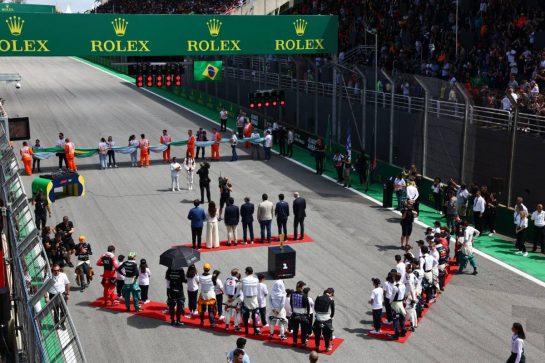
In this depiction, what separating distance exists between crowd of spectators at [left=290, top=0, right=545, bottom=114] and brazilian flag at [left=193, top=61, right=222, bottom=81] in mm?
8076

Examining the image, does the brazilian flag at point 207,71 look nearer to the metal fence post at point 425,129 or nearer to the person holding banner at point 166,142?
the person holding banner at point 166,142

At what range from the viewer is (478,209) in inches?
970

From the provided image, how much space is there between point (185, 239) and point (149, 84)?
15888 millimetres

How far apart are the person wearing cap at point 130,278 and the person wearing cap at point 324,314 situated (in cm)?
449

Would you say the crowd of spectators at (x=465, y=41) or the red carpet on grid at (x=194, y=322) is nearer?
the red carpet on grid at (x=194, y=322)

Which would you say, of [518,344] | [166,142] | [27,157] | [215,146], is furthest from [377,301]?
[166,142]

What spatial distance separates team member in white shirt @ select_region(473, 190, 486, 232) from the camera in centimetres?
2456

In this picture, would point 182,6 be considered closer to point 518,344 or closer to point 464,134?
point 464,134

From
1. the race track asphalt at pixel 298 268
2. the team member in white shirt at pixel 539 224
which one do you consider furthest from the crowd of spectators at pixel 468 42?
the race track asphalt at pixel 298 268

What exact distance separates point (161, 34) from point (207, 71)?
8910mm

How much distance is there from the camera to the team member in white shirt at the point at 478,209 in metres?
24.6

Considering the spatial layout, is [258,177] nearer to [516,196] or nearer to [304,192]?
[304,192]

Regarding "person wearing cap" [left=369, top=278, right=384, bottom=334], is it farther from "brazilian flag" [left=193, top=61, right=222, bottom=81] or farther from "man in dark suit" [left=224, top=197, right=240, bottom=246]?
"brazilian flag" [left=193, top=61, right=222, bottom=81]

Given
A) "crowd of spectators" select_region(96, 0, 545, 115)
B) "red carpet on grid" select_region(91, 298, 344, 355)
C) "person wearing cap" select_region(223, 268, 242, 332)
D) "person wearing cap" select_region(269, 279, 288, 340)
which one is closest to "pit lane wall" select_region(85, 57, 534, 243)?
"crowd of spectators" select_region(96, 0, 545, 115)
